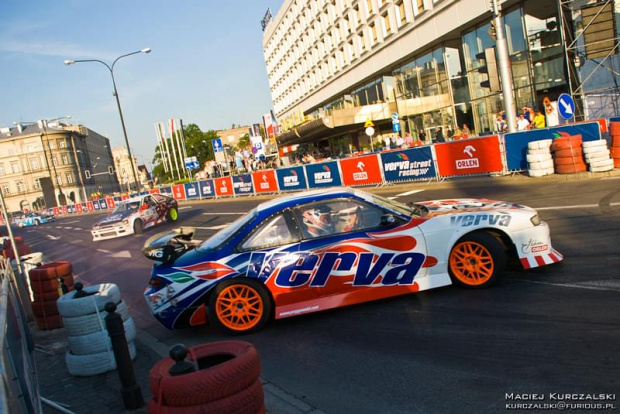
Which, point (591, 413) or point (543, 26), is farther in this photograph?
point (543, 26)

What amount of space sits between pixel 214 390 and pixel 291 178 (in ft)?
78.7

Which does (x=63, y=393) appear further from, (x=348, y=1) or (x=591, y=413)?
(x=348, y=1)

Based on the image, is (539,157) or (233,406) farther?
(539,157)

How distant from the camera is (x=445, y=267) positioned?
6.07 metres

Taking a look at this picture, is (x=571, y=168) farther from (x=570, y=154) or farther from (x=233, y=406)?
(x=233, y=406)

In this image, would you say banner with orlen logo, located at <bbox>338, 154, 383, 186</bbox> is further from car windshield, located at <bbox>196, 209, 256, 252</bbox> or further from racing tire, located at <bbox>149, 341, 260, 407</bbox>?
racing tire, located at <bbox>149, 341, 260, 407</bbox>

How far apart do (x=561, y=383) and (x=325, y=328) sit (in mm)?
2694

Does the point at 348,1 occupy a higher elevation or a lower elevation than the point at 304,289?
higher

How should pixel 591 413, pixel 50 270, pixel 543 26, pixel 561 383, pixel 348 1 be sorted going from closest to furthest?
pixel 591 413
pixel 561 383
pixel 50 270
pixel 543 26
pixel 348 1

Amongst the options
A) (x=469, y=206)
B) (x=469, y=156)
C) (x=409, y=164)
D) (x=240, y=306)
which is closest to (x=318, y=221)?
(x=240, y=306)

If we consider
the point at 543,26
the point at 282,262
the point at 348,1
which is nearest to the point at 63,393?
the point at 282,262

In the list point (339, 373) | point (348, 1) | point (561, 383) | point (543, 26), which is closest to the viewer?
point (561, 383)

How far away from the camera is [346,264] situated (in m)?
6.04

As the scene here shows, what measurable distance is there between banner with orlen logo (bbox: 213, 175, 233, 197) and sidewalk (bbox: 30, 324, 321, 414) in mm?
26759
